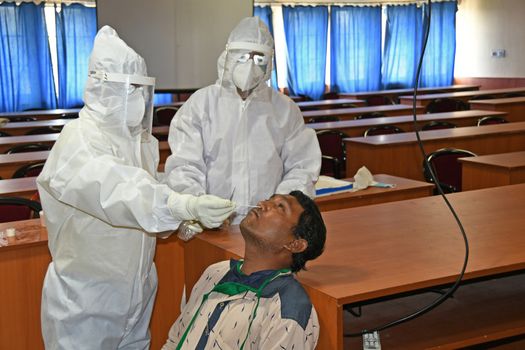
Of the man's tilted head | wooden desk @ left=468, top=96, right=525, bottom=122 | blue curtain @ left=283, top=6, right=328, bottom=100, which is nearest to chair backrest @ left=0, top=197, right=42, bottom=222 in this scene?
the man's tilted head

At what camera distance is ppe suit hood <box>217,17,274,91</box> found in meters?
2.75

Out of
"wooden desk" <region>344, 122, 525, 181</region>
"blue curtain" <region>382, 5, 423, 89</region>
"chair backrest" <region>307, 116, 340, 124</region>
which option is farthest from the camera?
"blue curtain" <region>382, 5, 423, 89</region>

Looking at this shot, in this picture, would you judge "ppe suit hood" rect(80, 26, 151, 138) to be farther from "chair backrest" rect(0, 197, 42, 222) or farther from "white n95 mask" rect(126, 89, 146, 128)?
"chair backrest" rect(0, 197, 42, 222)

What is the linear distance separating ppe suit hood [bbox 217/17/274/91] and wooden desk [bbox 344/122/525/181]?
241 cm

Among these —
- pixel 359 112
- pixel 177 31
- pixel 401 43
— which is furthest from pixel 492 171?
pixel 401 43

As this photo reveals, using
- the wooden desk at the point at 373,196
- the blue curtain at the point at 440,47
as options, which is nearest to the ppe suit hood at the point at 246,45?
the wooden desk at the point at 373,196

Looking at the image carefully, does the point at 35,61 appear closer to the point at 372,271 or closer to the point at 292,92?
the point at 292,92

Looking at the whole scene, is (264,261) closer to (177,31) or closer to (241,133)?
(241,133)

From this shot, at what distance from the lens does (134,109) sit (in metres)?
2.04

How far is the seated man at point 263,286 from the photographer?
177 centimetres


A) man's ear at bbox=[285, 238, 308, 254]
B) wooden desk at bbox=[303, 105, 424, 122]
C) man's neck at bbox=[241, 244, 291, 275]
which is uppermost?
man's ear at bbox=[285, 238, 308, 254]

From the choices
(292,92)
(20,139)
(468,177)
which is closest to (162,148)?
(20,139)

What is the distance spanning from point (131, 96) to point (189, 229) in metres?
0.44

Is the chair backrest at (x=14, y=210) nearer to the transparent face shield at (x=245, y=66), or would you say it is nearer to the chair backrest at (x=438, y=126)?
the transparent face shield at (x=245, y=66)
